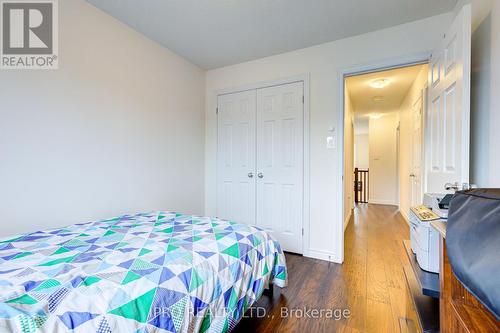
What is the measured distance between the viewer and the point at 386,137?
6355mm

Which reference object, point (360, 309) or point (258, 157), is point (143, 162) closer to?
point (258, 157)

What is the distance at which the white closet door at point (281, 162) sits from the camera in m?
2.78

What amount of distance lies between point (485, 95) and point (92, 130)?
284 cm

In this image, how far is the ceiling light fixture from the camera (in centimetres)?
362

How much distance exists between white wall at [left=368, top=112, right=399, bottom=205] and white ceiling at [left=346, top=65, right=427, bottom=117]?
72cm

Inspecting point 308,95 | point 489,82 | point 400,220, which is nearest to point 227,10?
point 308,95

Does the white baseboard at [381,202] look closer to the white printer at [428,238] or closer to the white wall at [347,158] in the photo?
the white wall at [347,158]

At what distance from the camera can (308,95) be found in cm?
269

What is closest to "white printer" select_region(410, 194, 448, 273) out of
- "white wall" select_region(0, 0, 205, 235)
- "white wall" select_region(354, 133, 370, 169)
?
"white wall" select_region(0, 0, 205, 235)

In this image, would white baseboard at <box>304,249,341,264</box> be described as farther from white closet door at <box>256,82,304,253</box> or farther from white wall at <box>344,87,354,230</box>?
white wall at <box>344,87,354,230</box>

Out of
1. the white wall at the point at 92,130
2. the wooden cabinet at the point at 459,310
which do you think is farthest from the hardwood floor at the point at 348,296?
the white wall at the point at 92,130

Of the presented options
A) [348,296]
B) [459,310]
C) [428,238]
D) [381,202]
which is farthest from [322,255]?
[381,202]

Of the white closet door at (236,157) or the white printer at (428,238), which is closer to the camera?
the white printer at (428,238)

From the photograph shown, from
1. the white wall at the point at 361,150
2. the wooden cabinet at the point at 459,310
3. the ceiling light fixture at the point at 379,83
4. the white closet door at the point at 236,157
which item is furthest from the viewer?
the white wall at the point at 361,150
